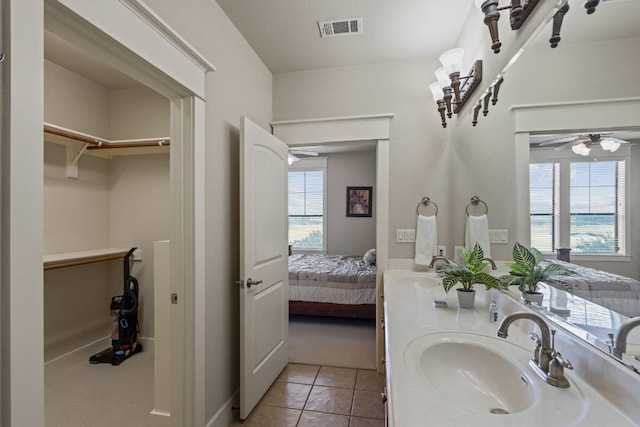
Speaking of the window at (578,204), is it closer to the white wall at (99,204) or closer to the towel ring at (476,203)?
the towel ring at (476,203)

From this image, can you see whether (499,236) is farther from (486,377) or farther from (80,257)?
(80,257)

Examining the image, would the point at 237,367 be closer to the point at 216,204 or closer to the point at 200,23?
the point at 216,204

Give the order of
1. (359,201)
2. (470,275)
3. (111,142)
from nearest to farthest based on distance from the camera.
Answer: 1. (470,275)
2. (111,142)
3. (359,201)

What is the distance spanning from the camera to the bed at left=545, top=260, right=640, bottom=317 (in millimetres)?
807

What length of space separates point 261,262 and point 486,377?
1569 mm

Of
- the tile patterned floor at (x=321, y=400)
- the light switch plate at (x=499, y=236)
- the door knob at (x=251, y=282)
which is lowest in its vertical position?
the tile patterned floor at (x=321, y=400)

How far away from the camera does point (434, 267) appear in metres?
2.56

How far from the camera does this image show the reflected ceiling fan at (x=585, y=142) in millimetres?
872

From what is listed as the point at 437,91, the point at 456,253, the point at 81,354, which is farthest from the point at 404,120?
the point at 81,354

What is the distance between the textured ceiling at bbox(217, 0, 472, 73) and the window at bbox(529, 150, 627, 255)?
52.0 inches

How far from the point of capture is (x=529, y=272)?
129 cm

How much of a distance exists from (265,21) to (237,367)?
2.46m

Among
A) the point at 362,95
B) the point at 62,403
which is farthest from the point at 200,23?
the point at 62,403

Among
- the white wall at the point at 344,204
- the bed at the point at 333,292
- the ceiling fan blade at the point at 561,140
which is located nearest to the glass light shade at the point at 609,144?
the ceiling fan blade at the point at 561,140
